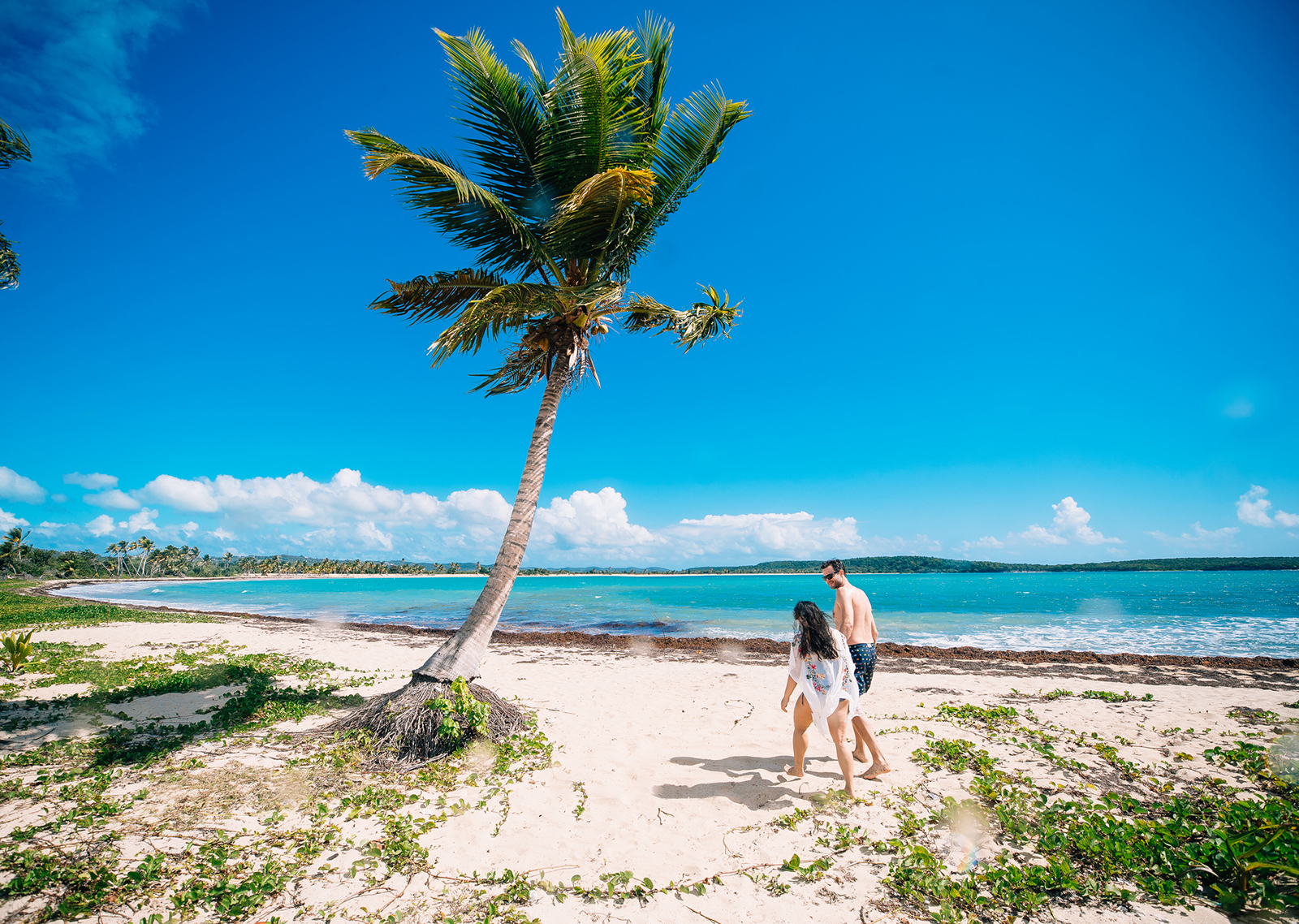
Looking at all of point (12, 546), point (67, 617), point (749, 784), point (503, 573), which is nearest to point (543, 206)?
point (503, 573)

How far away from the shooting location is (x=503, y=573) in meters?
6.44

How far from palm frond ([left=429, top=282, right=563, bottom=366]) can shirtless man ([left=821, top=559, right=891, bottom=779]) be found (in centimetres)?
450

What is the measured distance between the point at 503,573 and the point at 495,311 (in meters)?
3.22

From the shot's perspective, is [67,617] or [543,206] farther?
[67,617]

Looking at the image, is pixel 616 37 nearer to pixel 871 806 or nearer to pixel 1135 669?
pixel 871 806

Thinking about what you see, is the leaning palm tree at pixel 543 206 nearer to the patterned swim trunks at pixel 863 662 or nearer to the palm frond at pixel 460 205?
the palm frond at pixel 460 205

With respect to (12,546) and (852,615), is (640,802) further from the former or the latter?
(12,546)

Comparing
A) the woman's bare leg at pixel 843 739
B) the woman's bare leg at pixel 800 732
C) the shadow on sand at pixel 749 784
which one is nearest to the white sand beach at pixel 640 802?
the shadow on sand at pixel 749 784

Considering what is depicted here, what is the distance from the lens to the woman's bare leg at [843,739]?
15.5ft

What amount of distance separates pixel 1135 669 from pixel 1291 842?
12959mm

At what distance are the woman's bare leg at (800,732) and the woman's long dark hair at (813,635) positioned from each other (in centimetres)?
52

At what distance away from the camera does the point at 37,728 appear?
244 inches

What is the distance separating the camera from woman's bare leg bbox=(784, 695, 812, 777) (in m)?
4.97

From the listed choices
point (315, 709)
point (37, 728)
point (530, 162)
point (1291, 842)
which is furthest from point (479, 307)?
point (1291, 842)
